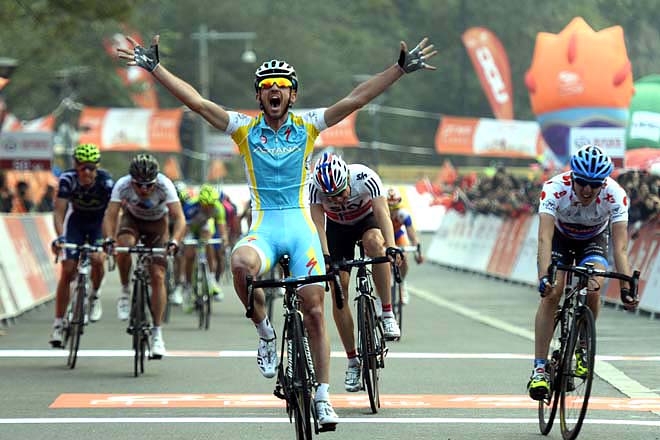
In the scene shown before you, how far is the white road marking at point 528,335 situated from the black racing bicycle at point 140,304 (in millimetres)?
3985

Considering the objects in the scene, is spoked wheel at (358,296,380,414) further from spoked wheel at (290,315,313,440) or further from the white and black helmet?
the white and black helmet

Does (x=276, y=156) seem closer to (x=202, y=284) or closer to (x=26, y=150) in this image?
(x=202, y=284)

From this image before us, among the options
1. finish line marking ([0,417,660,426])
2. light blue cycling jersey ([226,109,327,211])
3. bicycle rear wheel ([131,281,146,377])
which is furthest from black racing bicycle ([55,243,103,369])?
light blue cycling jersey ([226,109,327,211])

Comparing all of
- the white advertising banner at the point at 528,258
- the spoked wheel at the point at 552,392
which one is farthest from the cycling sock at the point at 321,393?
the white advertising banner at the point at 528,258

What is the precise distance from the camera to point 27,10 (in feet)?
73.1

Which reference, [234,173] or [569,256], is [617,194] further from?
[234,173]

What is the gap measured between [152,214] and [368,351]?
184 inches

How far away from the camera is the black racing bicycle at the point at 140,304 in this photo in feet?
45.3

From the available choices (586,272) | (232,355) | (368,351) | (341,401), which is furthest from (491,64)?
(586,272)

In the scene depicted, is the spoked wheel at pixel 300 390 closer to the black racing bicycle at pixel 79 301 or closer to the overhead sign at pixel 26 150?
the black racing bicycle at pixel 79 301

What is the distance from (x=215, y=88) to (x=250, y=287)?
88692 mm

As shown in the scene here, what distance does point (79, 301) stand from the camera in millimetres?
14531

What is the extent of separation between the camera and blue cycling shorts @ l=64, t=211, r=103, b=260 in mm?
15562

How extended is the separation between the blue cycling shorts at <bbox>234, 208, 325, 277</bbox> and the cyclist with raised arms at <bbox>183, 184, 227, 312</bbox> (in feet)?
37.6
